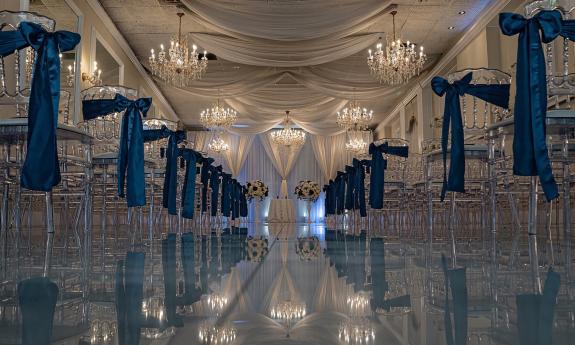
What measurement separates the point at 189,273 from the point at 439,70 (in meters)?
10.3

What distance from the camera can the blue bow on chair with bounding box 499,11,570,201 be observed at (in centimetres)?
253

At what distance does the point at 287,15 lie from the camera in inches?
293

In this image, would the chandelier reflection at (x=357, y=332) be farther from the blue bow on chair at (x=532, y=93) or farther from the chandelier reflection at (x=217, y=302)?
the blue bow on chair at (x=532, y=93)

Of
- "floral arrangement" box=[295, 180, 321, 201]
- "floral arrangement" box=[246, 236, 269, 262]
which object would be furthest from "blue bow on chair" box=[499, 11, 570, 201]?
"floral arrangement" box=[295, 180, 321, 201]

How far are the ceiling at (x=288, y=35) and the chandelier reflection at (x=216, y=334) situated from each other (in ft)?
22.4

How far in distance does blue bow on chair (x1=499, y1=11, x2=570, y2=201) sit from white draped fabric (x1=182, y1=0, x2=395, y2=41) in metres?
4.84

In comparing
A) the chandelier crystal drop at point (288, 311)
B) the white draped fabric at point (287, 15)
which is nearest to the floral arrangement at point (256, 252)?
the chandelier crystal drop at point (288, 311)

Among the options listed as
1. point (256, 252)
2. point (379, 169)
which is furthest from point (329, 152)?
point (256, 252)

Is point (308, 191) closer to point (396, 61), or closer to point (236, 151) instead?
point (236, 151)

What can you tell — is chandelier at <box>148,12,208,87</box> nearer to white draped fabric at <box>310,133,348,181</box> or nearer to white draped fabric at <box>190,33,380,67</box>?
white draped fabric at <box>190,33,380,67</box>

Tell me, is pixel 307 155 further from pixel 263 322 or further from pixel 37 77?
pixel 263 322

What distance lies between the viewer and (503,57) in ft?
27.6

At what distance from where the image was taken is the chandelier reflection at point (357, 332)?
0.68 metres

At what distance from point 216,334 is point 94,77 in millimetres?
8012
